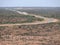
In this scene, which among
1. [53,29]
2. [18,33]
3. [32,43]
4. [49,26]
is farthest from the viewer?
[49,26]

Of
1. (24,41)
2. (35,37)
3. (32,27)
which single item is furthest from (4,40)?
(32,27)

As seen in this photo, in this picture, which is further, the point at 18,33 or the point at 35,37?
the point at 18,33

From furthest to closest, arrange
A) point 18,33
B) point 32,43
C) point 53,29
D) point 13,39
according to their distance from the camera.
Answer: point 53,29, point 18,33, point 13,39, point 32,43

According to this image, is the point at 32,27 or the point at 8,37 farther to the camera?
the point at 32,27

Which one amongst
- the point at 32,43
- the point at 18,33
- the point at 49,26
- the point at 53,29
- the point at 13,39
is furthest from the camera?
the point at 49,26

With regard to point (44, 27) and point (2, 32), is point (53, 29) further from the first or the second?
point (2, 32)

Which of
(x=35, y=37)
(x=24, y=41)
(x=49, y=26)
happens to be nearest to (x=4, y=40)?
(x=24, y=41)

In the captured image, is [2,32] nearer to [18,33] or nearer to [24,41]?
[18,33]

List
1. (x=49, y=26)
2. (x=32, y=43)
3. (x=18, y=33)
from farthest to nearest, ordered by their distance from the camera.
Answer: (x=49, y=26) < (x=18, y=33) < (x=32, y=43)
